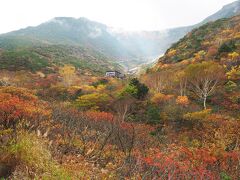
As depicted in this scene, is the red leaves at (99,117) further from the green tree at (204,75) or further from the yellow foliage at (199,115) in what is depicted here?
the green tree at (204,75)

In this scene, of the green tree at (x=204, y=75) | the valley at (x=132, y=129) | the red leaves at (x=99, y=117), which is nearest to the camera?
the valley at (x=132, y=129)

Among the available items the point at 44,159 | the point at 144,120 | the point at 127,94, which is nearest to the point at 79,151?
the point at 44,159

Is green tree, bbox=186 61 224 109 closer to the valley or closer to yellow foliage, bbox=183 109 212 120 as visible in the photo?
the valley

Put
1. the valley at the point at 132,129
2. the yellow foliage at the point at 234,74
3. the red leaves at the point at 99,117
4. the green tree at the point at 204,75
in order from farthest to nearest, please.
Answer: the yellow foliage at the point at 234,74, the green tree at the point at 204,75, the red leaves at the point at 99,117, the valley at the point at 132,129

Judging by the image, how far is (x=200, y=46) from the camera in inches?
2355

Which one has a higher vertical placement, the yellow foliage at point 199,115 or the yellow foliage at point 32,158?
the yellow foliage at point 32,158

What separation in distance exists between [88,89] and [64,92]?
3.49 metres

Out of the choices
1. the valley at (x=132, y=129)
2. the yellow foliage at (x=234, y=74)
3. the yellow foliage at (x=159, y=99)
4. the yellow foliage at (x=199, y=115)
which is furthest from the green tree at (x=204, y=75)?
the yellow foliage at (x=234, y=74)

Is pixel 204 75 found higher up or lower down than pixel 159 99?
higher up

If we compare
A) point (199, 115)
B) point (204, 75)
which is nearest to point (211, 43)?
point (204, 75)

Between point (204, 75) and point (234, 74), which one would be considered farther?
point (234, 74)

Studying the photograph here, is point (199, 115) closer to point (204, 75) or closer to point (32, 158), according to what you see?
point (204, 75)

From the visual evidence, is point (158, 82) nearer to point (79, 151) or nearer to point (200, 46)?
point (79, 151)

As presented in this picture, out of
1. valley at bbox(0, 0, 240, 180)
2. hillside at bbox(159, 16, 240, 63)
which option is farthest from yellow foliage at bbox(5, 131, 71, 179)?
hillside at bbox(159, 16, 240, 63)
